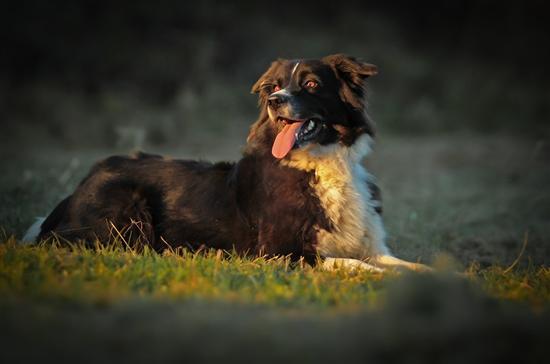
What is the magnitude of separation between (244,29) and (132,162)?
1627 centimetres

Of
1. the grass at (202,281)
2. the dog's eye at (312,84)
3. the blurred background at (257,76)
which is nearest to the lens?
the grass at (202,281)

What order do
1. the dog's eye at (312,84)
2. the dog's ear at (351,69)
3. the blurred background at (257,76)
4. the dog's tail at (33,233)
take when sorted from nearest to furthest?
the dog's eye at (312,84) → the dog's ear at (351,69) → the dog's tail at (33,233) → the blurred background at (257,76)

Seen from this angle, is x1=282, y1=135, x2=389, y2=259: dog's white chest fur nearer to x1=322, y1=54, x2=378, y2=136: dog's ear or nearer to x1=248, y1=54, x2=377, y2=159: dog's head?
x1=248, y1=54, x2=377, y2=159: dog's head

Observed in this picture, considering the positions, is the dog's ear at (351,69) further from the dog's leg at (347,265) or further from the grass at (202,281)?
the grass at (202,281)

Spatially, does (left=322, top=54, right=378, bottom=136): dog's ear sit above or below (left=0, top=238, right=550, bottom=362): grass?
above

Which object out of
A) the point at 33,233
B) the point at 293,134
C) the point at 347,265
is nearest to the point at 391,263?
the point at 347,265

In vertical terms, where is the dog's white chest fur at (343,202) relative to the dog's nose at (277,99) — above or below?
below

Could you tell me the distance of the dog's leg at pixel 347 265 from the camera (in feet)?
17.2

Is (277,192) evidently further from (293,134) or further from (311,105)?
(311,105)

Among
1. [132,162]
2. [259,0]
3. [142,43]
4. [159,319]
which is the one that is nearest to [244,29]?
[259,0]

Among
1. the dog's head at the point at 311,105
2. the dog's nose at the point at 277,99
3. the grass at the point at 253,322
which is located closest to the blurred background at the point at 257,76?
the dog's head at the point at 311,105

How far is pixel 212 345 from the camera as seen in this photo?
2.79 meters

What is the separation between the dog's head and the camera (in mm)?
5840

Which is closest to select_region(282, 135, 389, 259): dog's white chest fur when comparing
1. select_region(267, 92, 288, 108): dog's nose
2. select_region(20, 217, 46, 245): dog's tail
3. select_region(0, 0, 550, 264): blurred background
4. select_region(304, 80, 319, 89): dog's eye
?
select_region(267, 92, 288, 108): dog's nose
